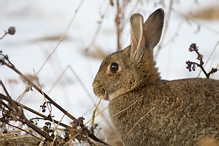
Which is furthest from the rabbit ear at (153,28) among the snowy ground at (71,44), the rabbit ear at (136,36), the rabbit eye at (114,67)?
the snowy ground at (71,44)

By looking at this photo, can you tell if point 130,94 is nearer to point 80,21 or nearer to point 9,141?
point 9,141

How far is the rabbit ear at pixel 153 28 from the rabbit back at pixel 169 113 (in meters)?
0.39

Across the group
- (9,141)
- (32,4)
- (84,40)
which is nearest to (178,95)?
(9,141)

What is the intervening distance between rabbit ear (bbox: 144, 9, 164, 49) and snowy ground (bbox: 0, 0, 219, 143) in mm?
1283

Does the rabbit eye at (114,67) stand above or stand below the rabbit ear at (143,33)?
below

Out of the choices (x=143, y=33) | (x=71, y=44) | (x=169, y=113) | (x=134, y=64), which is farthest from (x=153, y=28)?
(x=71, y=44)

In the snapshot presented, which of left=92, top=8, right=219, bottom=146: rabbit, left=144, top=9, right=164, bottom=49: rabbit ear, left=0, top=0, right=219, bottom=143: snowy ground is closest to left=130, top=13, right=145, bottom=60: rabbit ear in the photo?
left=92, top=8, right=219, bottom=146: rabbit

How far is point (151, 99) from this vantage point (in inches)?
133

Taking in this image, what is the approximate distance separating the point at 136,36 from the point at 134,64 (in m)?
0.24

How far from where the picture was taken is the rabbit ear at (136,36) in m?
3.53

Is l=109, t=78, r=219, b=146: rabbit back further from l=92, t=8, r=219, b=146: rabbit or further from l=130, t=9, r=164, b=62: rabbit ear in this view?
l=130, t=9, r=164, b=62: rabbit ear

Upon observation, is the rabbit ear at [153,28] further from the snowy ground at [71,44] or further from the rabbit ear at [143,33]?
the snowy ground at [71,44]

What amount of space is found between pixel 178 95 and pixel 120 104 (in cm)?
55

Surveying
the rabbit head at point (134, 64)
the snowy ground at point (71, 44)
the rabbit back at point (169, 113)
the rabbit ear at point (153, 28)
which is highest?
the snowy ground at point (71, 44)
